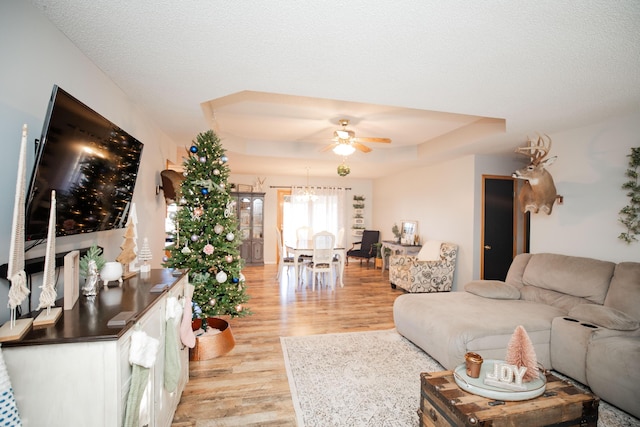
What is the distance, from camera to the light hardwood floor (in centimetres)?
224

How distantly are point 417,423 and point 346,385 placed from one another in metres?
0.64

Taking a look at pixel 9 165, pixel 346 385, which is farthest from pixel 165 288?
pixel 346 385

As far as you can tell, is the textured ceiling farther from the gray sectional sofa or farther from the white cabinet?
the gray sectional sofa

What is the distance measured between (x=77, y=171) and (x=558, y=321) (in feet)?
12.5

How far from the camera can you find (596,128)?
3.51 metres

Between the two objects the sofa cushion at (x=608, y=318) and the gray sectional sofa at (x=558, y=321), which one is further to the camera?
the sofa cushion at (x=608, y=318)

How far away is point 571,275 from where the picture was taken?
3287 millimetres

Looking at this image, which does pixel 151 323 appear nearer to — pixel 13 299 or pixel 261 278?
pixel 13 299

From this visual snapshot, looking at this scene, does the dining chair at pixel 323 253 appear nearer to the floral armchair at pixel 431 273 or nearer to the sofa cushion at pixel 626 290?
the floral armchair at pixel 431 273

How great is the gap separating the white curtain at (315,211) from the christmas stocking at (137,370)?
741 centimetres

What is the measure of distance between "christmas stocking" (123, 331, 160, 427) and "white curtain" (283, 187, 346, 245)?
24.3 ft

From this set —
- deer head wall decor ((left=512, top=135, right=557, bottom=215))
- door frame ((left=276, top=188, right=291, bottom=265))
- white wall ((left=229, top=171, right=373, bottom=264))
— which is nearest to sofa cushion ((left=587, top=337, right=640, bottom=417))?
deer head wall decor ((left=512, top=135, right=557, bottom=215))

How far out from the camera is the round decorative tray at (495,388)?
1705 millimetres

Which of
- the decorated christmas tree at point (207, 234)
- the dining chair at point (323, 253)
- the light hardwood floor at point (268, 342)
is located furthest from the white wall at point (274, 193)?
the decorated christmas tree at point (207, 234)
